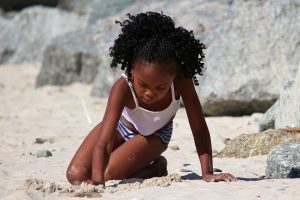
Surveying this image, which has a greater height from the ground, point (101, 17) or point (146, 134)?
point (101, 17)

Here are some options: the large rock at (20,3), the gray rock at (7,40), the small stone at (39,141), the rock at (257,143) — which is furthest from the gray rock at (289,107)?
the large rock at (20,3)

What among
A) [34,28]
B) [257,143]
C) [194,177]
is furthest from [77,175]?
[34,28]

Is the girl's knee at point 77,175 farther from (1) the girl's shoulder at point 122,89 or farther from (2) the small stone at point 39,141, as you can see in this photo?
(2) the small stone at point 39,141

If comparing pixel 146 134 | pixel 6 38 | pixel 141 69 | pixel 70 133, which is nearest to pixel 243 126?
pixel 70 133

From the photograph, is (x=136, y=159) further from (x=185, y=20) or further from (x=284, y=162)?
(x=185, y=20)

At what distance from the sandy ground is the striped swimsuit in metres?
0.32

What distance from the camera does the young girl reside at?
15.7ft

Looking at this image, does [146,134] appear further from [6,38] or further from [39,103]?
[6,38]

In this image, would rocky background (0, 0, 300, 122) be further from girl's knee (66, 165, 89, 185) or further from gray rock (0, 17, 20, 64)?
gray rock (0, 17, 20, 64)

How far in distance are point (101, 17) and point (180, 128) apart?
538 centimetres

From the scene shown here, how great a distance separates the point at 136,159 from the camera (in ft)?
17.3

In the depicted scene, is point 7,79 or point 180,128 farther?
point 7,79

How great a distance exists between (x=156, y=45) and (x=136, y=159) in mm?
861

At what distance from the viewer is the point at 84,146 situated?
5.42 metres
